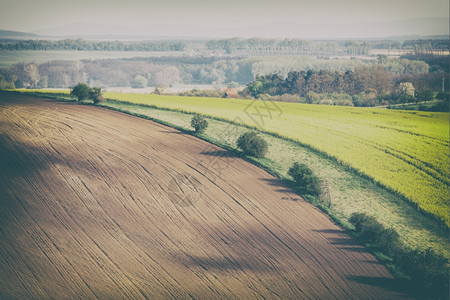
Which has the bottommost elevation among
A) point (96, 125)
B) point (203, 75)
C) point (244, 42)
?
point (96, 125)

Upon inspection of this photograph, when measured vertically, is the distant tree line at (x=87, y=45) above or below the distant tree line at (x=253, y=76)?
above

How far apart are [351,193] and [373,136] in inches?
595

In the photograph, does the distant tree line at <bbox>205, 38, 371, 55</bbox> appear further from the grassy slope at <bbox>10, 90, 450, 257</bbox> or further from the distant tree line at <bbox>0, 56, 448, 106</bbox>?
the grassy slope at <bbox>10, 90, 450, 257</bbox>

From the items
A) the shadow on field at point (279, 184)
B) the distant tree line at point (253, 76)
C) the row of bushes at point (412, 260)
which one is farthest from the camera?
the distant tree line at point (253, 76)

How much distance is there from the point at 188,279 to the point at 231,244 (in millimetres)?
3678

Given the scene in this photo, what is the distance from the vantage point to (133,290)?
650 inches

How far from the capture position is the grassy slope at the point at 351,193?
23.0m

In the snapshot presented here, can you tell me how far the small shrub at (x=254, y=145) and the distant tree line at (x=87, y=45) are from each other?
31.6 m

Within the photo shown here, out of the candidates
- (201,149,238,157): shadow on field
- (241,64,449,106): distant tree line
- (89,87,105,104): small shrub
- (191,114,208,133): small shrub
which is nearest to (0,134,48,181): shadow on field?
(201,149,238,157): shadow on field

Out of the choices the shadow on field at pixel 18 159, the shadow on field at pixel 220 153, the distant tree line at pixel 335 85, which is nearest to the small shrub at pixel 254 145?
the shadow on field at pixel 220 153

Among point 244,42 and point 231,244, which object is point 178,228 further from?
point 244,42

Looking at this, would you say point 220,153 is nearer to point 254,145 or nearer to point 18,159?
point 254,145

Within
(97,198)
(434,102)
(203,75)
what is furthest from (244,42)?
(97,198)

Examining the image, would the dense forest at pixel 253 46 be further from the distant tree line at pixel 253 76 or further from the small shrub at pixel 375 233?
the small shrub at pixel 375 233
